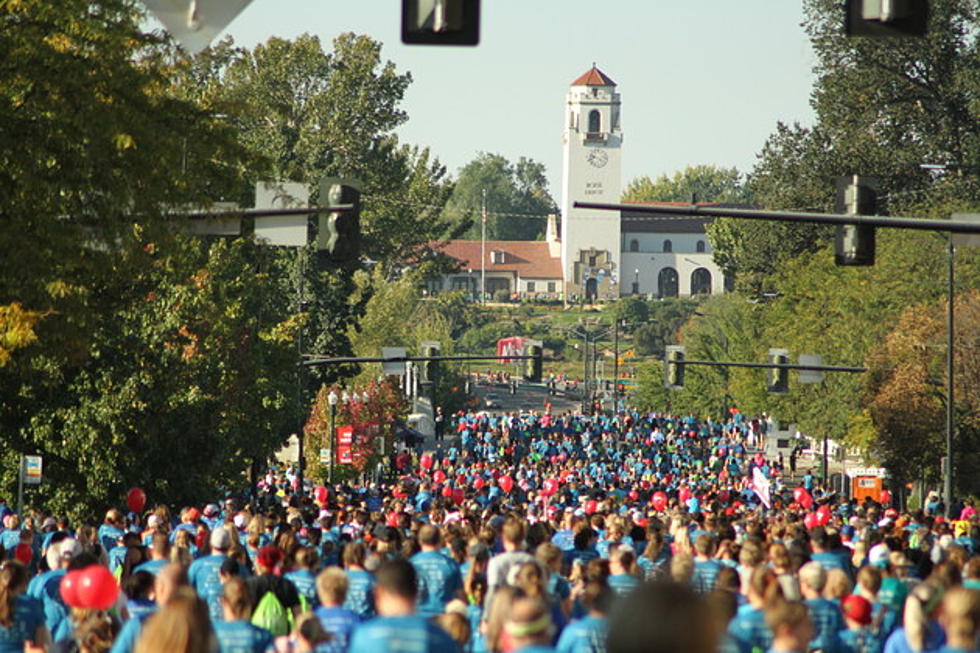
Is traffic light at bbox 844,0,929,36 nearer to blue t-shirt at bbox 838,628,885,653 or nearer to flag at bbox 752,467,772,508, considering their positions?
blue t-shirt at bbox 838,628,885,653

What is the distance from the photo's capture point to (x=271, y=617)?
11.5m

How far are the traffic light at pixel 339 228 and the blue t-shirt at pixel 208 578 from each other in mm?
5018

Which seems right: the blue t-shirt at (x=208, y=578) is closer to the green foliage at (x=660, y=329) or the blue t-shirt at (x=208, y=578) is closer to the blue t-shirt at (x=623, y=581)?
the blue t-shirt at (x=623, y=581)

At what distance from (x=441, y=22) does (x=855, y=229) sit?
8.72m

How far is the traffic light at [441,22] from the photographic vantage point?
9375 millimetres

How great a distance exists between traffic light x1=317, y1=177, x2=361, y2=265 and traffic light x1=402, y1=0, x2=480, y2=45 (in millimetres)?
8251

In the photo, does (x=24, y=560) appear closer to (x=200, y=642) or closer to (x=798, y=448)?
(x=200, y=642)

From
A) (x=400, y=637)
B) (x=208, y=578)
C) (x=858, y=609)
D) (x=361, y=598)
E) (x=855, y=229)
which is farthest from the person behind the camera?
(x=855, y=229)

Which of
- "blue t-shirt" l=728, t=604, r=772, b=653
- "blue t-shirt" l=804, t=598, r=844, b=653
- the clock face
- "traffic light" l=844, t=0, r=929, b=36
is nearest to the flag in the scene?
"blue t-shirt" l=804, t=598, r=844, b=653

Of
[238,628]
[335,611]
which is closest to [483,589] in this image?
[335,611]

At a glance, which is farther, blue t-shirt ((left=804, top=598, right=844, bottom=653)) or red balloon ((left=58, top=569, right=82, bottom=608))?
blue t-shirt ((left=804, top=598, right=844, bottom=653))

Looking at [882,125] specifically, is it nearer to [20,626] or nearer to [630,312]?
[20,626]

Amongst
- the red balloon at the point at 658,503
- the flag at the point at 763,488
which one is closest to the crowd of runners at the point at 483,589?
the red balloon at the point at 658,503

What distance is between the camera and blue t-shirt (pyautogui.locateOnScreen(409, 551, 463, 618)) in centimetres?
1266
